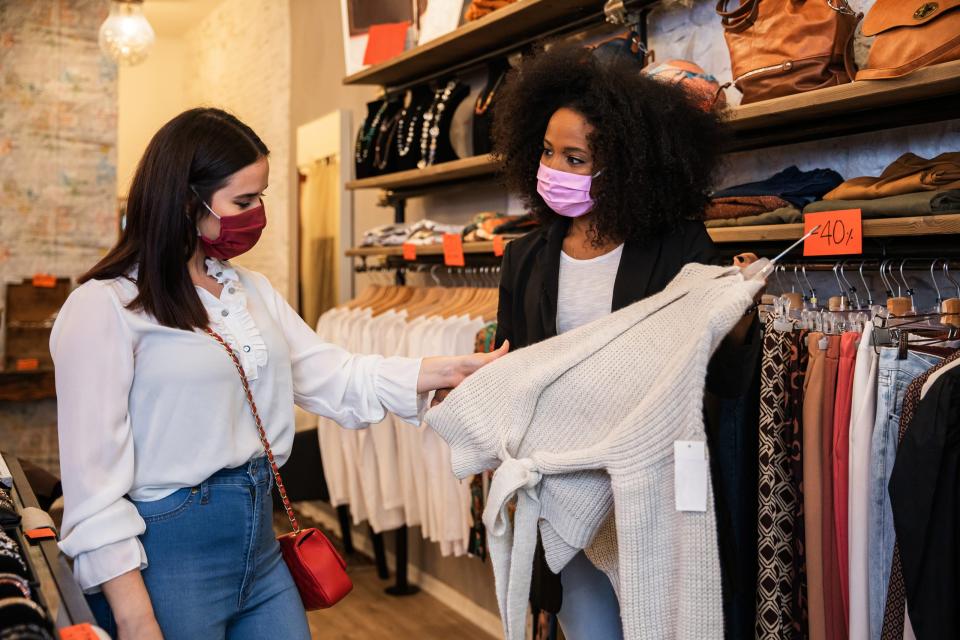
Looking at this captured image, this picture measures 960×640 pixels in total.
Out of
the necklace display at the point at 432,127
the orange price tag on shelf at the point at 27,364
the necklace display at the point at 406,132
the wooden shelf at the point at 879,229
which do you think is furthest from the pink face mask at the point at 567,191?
the orange price tag on shelf at the point at 27,364

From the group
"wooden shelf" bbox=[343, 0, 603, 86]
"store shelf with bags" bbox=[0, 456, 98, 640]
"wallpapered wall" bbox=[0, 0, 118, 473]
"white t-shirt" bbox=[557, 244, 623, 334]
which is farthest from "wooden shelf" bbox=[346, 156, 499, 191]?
"wallpapered wall" bbox=[0, 0, 118, 473]

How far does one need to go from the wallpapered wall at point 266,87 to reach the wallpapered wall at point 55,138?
757 millimetres

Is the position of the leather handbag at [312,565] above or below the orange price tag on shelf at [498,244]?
below

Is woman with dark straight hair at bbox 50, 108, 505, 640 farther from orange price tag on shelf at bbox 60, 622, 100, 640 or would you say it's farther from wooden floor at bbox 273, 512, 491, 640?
wooden floor at bbox 273, 512, 491, 640

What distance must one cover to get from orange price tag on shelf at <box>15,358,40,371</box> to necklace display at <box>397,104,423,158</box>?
3.11 m

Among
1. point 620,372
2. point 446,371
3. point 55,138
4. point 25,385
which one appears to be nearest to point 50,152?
point 55,138

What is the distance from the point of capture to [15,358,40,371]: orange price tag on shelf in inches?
221

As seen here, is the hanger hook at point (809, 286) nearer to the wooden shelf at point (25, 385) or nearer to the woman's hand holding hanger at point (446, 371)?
the woman's hand holding hanger at point (446, 371)

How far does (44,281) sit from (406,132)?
3.10 meters

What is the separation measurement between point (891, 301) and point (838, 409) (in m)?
0.33

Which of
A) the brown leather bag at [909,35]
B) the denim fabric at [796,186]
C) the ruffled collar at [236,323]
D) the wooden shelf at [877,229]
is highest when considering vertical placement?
the brown leather bag at [909,35]

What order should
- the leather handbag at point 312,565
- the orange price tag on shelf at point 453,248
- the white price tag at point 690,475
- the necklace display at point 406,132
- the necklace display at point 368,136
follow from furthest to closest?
1. the necklace display at point 368,136
2. the necklace display at point 406,132
3. the orange price tag on shelf at point 453,248
4. the leather handbag at point 312,565
5. the white price tag at point 690,475

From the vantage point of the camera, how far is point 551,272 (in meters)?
2.10

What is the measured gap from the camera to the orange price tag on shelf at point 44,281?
Result: 576 centimetres
